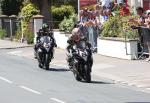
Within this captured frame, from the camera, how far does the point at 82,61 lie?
17609mm

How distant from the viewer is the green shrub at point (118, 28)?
2364 cm

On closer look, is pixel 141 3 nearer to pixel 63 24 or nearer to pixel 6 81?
pixel 63 24

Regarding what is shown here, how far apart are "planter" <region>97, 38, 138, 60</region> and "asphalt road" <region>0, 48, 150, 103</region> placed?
2.88 metres

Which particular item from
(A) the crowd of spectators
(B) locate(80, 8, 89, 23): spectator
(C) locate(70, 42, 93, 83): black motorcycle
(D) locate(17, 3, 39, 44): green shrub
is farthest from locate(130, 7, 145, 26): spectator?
(D) locate(17, 3, 39, 44): green shrub

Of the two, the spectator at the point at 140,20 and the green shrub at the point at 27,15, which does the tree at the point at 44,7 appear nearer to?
the green shrub at the point at 27,15

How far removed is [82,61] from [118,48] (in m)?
6.22

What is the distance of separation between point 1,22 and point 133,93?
85.5ft

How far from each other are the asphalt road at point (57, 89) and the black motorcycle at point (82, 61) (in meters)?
0.28

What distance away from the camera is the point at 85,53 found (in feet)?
57.8

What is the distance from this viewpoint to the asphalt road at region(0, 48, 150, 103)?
14297mm

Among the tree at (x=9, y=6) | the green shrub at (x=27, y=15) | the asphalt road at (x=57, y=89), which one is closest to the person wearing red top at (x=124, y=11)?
the asphalt road at (x=57, y=89)

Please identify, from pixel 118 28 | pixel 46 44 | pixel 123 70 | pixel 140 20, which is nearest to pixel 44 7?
pixel 118 28

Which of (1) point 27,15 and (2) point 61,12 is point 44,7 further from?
(2) point 61,12

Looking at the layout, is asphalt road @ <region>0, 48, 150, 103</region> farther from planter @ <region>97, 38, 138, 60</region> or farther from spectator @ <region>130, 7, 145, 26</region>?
spectator @ <region>130, 7, 145, 26</region>
